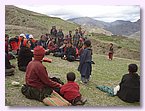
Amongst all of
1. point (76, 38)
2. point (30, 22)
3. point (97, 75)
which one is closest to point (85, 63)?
point (97, 75)

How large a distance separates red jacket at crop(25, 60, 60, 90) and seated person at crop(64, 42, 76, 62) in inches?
19.9

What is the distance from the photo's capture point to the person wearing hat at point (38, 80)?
10.7ft

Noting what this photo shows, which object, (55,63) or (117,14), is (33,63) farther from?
(117,14)

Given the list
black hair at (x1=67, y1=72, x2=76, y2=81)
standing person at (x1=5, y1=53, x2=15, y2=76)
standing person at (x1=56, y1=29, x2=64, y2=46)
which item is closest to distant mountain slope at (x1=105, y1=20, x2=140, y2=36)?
standing person at (x1=56, y1=29, x2=64, y2=46)

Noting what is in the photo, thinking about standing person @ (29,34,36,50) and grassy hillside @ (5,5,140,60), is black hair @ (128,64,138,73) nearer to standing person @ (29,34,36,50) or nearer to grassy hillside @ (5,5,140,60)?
grassy hillside @ (5,5,140,60)

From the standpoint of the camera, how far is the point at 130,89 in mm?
3512

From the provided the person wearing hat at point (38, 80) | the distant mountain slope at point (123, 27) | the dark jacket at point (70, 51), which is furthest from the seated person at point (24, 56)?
the distant mountain slope at point (123, 27)

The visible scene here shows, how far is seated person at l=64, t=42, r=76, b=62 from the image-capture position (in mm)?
3646

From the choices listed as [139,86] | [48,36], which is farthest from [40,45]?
[139,86]

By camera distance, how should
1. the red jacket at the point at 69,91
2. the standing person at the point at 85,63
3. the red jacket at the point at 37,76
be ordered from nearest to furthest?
1. the red jacket at the point at 37,76
2. the red jacket at the point at 69,91
3. the standing person at the point at 85,63

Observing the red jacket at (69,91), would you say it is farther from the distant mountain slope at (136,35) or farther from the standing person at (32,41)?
the distant mountain slope at (136,35)

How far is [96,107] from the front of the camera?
137 inches

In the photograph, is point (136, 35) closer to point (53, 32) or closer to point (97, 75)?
point (97, 75)

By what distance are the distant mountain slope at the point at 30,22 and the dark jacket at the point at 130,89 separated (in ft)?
3.07
